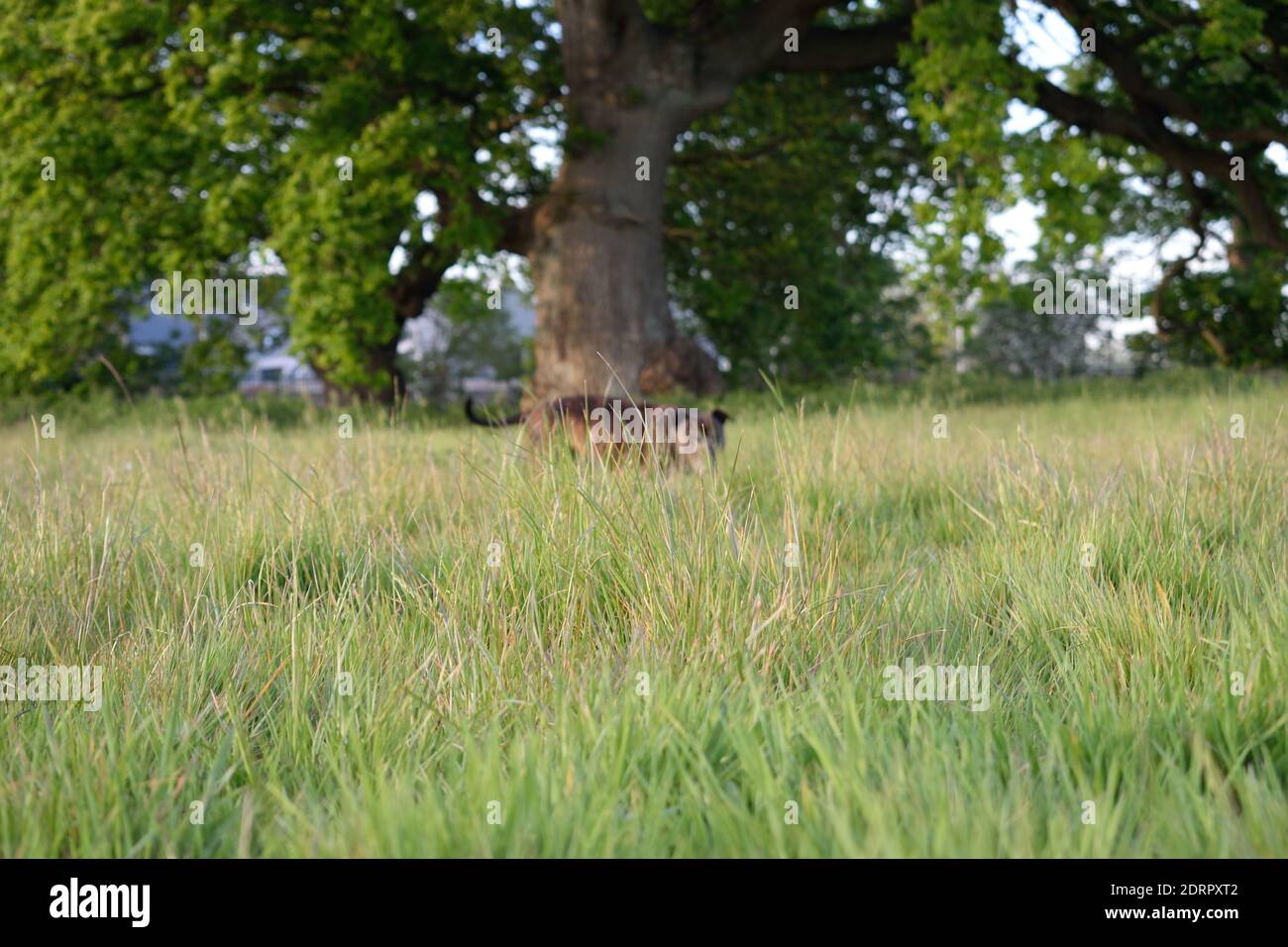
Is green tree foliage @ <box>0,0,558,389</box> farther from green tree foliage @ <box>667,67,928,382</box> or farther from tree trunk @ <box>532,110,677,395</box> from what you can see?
green tree foliage @ <box>667,67,928,382</box>

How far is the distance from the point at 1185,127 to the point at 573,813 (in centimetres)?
1906

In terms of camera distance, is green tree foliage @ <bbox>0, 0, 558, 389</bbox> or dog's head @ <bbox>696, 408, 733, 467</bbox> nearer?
dog's head @ <bbox>696, 408, 733, 467</bbox>

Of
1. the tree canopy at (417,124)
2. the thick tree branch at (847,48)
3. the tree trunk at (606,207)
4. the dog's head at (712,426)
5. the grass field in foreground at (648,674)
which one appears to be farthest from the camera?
the thick tree branch at (847,48)

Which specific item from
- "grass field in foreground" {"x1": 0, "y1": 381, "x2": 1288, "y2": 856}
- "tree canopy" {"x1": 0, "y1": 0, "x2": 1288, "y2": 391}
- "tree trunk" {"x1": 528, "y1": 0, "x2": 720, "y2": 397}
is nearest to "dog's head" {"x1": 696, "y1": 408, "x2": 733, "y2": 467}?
"grass field in foreground" {"x1": 0, "y1": 381, "x2": 1288, "y2": 856}

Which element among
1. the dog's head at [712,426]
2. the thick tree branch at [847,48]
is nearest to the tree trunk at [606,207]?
the thick tree branch at [847,48]

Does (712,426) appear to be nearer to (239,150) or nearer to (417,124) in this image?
(417,124)

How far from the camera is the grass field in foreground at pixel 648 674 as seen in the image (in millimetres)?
1815

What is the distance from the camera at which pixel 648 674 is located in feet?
7.99

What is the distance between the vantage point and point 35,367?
14742mm

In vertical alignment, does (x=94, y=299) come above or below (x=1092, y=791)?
above

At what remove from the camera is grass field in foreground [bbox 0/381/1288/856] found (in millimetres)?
1815

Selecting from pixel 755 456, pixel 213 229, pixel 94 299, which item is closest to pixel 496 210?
pixel 213 229

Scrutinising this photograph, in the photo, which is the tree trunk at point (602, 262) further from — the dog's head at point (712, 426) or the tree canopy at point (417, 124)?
the dog's head at point (712, 426)

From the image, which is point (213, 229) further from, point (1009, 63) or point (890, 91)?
point (890, 91)
